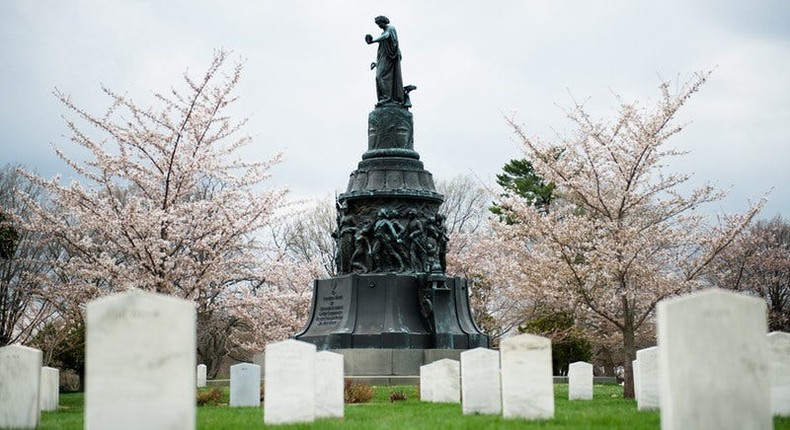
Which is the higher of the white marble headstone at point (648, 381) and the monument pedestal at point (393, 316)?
the monument pedestal at point (393, 316)

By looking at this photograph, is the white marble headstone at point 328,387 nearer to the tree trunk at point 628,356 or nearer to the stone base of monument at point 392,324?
the stone base of monument at point 392,324

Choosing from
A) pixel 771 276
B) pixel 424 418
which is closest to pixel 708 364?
pixel 424 418

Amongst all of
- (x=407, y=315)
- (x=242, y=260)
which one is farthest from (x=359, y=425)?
(x=242, y=260)

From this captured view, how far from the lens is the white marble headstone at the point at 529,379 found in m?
12.6

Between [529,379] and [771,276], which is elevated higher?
[771,276]

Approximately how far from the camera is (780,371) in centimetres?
1273

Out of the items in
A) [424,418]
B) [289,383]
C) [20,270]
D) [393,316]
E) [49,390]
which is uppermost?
[20,270]

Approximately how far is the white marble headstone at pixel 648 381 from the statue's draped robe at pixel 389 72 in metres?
11.6

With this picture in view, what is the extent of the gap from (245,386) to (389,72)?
9949 mm

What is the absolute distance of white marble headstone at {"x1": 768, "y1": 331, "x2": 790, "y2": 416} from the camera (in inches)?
499

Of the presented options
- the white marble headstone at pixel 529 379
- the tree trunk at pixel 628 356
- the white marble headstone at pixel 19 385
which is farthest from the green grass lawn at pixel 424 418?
the tree trunk at pixel 628 356

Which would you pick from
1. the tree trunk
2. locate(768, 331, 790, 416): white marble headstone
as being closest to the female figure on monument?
the tree trunk

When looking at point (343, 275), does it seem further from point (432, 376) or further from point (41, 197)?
point (41, 197)

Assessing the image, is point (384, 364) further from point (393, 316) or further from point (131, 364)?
point (131, 364)
